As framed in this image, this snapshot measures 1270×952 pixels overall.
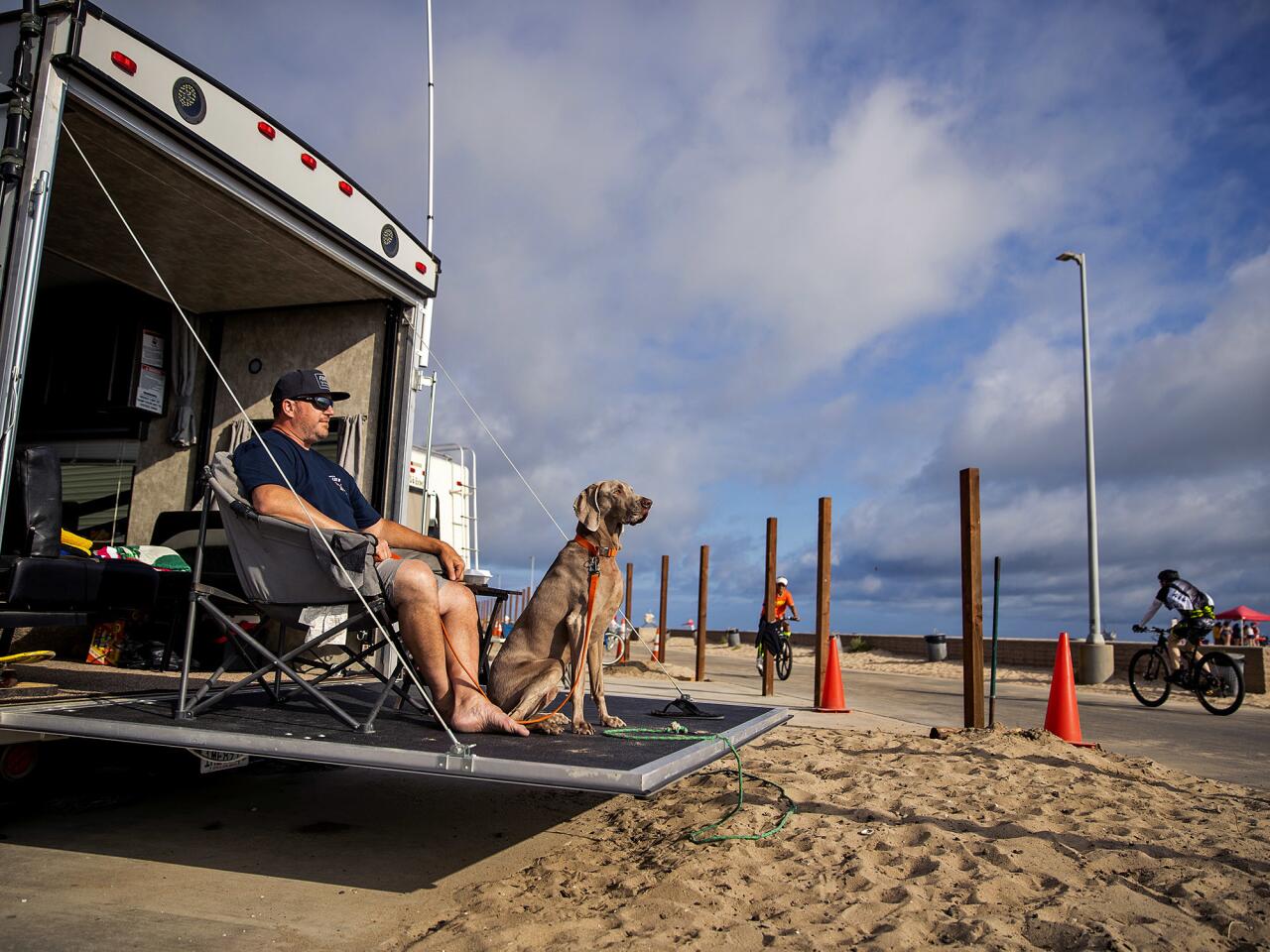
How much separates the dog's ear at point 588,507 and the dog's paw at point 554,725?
2.75 feet

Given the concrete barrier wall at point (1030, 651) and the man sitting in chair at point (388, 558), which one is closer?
the man sitting in chair at point (388, 558)

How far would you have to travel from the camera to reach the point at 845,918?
2.76 m

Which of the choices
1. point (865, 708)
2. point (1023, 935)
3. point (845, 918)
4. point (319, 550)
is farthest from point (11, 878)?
point (865, 708)

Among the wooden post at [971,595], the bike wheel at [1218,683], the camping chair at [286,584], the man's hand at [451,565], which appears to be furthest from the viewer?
the bike wheel at [1218,683]

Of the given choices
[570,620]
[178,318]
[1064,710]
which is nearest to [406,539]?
[570,620]

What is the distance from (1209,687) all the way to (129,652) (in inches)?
427

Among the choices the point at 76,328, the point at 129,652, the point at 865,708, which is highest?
the point at 76,328

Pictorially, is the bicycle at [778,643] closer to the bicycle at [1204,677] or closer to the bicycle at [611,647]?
the bicycle at [1204,677]

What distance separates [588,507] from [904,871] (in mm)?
1964

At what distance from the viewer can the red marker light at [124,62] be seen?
12.5 feet

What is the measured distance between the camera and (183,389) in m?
6.80

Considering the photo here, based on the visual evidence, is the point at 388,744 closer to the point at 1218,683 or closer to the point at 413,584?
the point at 413,584

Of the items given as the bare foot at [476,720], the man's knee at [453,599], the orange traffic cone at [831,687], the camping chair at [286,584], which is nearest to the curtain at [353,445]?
the camping chair at [286,584]

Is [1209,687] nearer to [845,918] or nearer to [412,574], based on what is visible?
[845,918]
